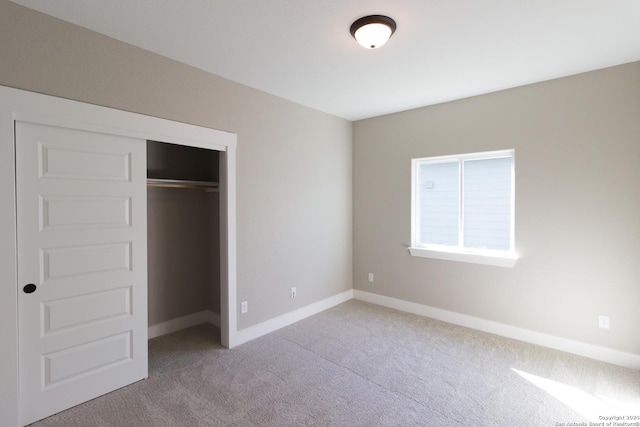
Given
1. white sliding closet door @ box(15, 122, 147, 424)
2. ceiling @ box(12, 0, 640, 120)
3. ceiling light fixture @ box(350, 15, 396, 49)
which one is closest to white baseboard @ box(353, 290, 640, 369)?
ceiling @ box(12, 0, 640, 120)

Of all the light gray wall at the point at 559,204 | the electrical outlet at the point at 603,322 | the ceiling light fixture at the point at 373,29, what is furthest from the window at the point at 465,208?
the ceiling light fixture at the point at 373,29

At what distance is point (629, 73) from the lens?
108 inches

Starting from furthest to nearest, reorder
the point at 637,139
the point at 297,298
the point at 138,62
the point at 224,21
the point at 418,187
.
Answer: the point at 418,187 → the point at 297,298 → the point at 637,139 → the point at 138,62 → the point at 224,21

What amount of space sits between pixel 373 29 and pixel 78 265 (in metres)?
2.68

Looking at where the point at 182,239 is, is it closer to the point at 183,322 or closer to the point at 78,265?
the point at 183,322

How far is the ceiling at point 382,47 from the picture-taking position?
1.97 m

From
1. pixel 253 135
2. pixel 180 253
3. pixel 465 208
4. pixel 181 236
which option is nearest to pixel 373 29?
pixel 253 135

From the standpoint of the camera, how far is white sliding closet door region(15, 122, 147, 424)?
2043 mm

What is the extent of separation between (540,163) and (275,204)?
287 centimetres

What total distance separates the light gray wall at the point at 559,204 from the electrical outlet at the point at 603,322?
0.04 meters

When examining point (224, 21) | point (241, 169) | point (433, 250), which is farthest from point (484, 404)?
point (224, 21)

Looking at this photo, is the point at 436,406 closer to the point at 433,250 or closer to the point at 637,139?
the point at 433,250

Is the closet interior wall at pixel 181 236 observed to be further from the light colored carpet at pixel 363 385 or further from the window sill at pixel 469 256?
the window sill at pixel 469 256

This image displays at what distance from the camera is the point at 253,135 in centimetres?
335
